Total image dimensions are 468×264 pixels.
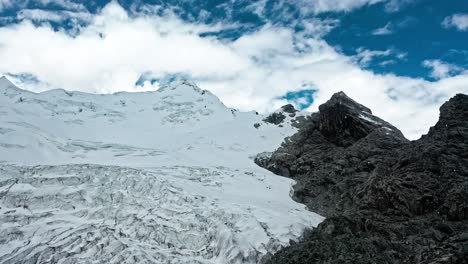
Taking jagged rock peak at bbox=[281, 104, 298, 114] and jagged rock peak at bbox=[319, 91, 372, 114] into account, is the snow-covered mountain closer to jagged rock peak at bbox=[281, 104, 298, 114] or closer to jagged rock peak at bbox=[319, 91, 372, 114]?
jagged rock peak at bbox=[281, 104, 298, 114]

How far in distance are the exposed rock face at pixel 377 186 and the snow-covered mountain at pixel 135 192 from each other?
3.19m

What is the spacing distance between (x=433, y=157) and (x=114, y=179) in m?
26.3

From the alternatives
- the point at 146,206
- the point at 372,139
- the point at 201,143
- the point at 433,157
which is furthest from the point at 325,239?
the point at 201,143

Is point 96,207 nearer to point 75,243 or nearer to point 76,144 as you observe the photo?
point 75,243

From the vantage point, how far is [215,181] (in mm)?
46156

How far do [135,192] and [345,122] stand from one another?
2461 centimetres

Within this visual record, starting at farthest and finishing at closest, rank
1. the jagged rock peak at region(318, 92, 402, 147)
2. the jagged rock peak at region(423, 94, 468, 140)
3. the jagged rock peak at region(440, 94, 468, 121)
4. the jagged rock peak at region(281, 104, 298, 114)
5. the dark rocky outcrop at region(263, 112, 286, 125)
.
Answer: the jagged rock peak at region(281, 104, 298, 114)
the dark rocky outcrop at region(263, 112, 286, 125)
the jagged rock peak at region(318, 92, 402, 147)
the jagged rock peak at region(440, 94, 468, 121)
the jagged rock peak at region(423, 94, 468, 140)

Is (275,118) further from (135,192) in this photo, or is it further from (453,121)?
(135,192)

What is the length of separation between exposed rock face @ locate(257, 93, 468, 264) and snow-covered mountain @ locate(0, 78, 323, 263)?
10.5ft

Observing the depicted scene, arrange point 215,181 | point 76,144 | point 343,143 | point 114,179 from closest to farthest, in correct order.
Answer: point 114,179 < point 215,181 < point 343,143 < point 76,144

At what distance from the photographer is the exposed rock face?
28.2 metres

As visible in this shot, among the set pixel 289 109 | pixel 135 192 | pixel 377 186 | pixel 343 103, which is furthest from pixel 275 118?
pixel 377 186

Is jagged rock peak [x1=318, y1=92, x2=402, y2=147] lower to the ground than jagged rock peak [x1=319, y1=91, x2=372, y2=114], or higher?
lower

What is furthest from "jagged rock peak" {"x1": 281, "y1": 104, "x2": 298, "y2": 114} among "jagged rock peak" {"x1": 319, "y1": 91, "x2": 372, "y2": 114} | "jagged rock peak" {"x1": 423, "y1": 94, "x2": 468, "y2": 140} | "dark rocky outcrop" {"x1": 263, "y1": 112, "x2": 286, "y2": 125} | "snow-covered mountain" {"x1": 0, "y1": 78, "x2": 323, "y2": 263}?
"jagged rock peak" {"x1": 423, "y1": 94, "x2": 468, "y2": 140}
